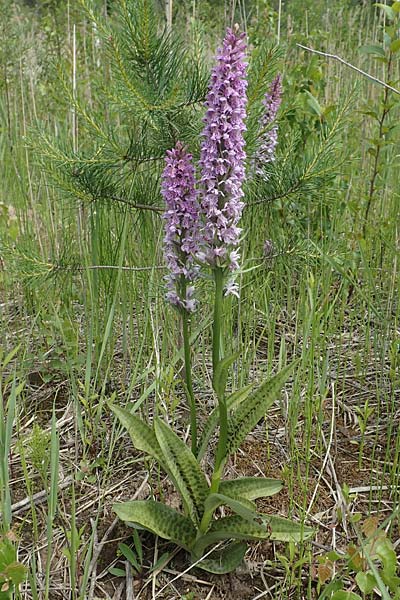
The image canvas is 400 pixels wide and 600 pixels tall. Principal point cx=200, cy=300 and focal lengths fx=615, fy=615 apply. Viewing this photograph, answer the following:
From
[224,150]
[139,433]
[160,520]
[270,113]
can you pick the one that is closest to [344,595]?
[160,520]

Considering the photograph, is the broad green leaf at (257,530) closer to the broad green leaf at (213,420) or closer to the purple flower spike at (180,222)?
the broad green leaf at (213,420)

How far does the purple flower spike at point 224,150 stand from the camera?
A: 1.32 metres

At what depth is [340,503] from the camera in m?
1.69

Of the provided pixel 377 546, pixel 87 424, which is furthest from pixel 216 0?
Result: pixel 377 546

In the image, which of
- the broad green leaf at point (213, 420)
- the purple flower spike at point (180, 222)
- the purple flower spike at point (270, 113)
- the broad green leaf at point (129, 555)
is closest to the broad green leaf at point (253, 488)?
the broad green leaf at point (213, 420)

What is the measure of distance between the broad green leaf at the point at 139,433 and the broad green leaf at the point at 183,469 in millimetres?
59

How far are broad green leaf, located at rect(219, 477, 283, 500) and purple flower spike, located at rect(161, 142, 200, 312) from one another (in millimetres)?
467

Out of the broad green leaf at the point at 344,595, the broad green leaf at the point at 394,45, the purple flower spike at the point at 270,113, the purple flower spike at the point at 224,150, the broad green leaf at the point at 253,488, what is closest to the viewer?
the broad green leaf at the point at 344,595

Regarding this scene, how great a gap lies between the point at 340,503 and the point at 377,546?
0.46 m

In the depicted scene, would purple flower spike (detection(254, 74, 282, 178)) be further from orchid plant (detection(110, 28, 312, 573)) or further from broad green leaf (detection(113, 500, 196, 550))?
broad green leaf (detection(113, 500, 196, 550))

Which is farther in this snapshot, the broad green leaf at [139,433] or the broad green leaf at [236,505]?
the broad green leaf at [139,433]

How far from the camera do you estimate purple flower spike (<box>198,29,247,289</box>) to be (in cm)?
132

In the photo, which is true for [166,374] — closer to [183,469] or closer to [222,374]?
[183,469]

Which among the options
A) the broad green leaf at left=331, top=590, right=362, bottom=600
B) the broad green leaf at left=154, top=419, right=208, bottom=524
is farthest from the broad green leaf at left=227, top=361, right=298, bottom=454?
the broad green leaf at left=331, top=590, right=362, bottom=600
